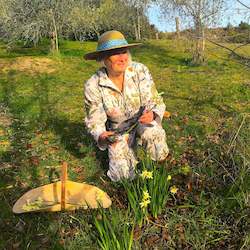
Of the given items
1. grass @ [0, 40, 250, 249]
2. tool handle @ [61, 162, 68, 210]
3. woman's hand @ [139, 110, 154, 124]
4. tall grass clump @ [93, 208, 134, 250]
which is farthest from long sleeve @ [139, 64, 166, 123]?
tall grass clump @ [93, 208, 134, 250]

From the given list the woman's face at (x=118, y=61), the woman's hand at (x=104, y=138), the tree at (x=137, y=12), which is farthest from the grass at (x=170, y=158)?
the tree at (x=137, y=12)

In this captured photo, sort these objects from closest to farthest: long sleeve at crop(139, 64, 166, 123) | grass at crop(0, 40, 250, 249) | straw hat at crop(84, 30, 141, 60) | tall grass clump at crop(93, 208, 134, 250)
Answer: tall grass clump at crop(93, 208, 134, 250), grass at crop(0, 40, 250, 249), straw hat at crop(84, 30, 141, 60), long sleeve at crop(139, 64, 166, 123)

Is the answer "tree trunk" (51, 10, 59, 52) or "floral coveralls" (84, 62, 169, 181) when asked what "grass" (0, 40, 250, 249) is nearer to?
"floral coveralls" (84, 62, 169, 181)

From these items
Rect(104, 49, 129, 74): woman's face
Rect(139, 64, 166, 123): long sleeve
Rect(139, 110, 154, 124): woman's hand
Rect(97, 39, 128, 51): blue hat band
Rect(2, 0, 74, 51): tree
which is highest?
Rect(2, 0, 74, 51): tree

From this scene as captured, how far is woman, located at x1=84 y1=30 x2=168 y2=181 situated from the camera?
12.9 ft

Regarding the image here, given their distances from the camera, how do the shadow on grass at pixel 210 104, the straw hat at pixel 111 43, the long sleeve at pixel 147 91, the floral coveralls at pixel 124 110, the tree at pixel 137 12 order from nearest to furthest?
the straw hat at pixel 111 43 → the floral coveralls at pixel 124 110 → the long sleeve at pixel 147 91 → the shadow on grass at pixel 210 104 → the tree at pixel 137 12

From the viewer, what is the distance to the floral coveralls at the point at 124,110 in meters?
4.05

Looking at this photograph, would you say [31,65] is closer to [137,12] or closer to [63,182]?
[63,182]

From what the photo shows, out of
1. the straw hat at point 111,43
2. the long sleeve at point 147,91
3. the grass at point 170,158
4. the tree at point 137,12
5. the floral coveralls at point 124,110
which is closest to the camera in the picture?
the grass at point 170,158

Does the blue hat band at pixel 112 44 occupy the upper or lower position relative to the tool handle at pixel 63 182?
upper

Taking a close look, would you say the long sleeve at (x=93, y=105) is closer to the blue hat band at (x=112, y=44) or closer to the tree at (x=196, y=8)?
the blue hat band at (x=112, y=44)

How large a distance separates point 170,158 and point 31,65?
8.23 m

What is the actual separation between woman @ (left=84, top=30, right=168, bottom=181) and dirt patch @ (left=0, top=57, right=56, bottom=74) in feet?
24.0

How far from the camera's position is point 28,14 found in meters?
13.0
